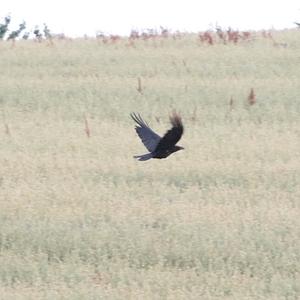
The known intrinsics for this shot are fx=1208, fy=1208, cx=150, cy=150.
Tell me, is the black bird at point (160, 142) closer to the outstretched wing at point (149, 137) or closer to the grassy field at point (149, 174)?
the outstretched wing at point (149, 137)

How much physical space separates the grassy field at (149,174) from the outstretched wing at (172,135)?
2.00 ft

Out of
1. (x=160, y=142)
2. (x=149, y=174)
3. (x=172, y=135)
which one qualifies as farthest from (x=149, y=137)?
(x=149, y=174)

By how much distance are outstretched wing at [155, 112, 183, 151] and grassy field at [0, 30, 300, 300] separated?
61cm

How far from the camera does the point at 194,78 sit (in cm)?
1630

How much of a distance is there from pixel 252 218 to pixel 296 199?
0.87m

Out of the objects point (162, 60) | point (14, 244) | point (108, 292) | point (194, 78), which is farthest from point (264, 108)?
point (108, 292)

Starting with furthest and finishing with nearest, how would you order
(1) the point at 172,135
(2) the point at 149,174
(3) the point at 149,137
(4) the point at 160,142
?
(2) the point at 149,174 → (3) the point at 149,137 → (4) the point at 160,142 → (1) the point at 172,135

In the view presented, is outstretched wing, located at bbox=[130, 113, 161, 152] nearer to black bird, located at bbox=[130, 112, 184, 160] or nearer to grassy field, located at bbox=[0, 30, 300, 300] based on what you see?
black bird, located at bbox=[130, 112, 184, 160]

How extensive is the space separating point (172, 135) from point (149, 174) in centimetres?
235

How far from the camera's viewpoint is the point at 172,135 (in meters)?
9.21

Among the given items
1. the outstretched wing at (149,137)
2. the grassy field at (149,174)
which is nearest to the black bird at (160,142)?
the outstretched wing at (149,137)

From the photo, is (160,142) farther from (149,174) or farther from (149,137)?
(149,174)

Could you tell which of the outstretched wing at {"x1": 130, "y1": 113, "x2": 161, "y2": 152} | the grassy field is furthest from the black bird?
the grassy field

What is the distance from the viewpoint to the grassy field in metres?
8.43
